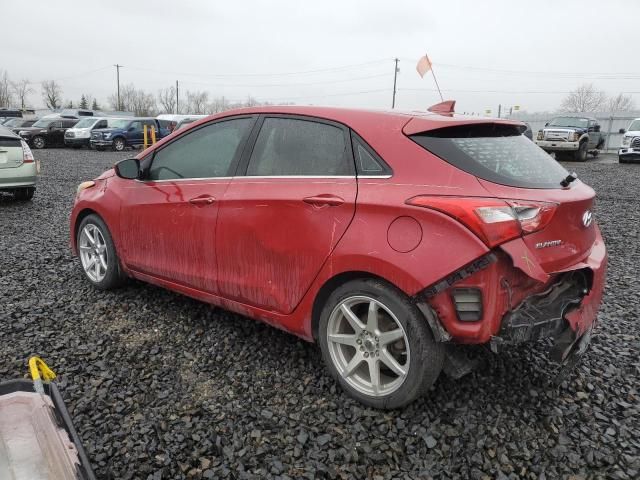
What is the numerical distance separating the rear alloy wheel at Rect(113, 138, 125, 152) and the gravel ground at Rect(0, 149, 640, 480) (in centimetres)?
2139

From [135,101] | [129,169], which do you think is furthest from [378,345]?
[135,101]

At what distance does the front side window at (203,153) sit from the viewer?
3.22m

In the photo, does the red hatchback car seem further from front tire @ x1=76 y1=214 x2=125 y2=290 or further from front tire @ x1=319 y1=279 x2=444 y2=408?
front tire @ x1=76 y1=214 x2=125 y2=290

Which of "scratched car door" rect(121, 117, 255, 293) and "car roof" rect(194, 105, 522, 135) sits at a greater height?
"car roof" rect(194, 105, 522, 135)

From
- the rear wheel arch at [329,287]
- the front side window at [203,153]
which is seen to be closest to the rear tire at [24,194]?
the front side window at [203,153]

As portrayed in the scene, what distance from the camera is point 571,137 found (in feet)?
62.7

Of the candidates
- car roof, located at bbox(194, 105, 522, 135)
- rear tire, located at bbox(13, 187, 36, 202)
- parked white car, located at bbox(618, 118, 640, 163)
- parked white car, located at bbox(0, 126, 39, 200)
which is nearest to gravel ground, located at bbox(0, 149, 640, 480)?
car roof, located at bbox(194, 105, 522, 135)

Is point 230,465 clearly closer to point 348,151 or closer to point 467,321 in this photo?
point 467,321

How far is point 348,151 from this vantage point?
8.71ft

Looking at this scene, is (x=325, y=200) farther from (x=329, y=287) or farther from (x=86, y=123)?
(x=86, y=123)

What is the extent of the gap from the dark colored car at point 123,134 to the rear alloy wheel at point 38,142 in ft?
9.99

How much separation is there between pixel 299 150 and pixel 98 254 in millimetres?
2286

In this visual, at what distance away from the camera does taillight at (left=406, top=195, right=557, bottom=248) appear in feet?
7.11

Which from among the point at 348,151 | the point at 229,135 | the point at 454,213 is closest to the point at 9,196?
the point at 229,135
